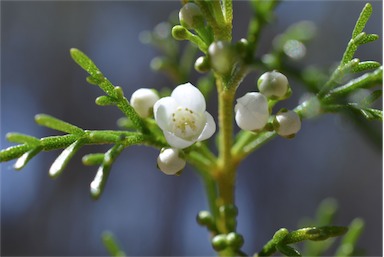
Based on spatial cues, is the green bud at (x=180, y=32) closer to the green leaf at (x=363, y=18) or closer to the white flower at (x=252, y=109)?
the white flower at (x=252, y=109)

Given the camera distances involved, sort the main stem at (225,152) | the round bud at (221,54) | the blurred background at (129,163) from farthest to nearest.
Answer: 1. the blurred background at (129,163)
2. the main stem at (225,152)
3. the round bud at (221,54)

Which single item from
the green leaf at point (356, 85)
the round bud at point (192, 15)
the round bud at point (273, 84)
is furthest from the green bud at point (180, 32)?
the green leaf at point (356, 85)

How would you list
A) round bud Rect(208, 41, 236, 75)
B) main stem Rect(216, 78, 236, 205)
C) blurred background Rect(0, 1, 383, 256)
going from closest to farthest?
round bud Rect(208, 41, 236, 75), main stem Rect(216, 78, 236, 205), blurred background Rect(0, 1, 383, 256)

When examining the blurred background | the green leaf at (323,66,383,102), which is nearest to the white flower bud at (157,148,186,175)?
the green leaf at (323,66,383,102)

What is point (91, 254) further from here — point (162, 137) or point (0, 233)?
point (162, 137)

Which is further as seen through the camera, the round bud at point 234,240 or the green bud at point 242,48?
the round bud at point 234,240

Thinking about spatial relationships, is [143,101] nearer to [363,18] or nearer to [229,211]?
[229,211]

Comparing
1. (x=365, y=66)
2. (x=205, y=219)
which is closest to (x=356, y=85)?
(x=365, y=66)

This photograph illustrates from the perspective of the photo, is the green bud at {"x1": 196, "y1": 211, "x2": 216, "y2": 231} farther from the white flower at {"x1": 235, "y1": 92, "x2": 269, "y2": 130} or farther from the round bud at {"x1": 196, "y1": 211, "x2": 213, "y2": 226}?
the white flower at {"x1": 235, "y1": 92, "x2": 269, "y2": 130}
